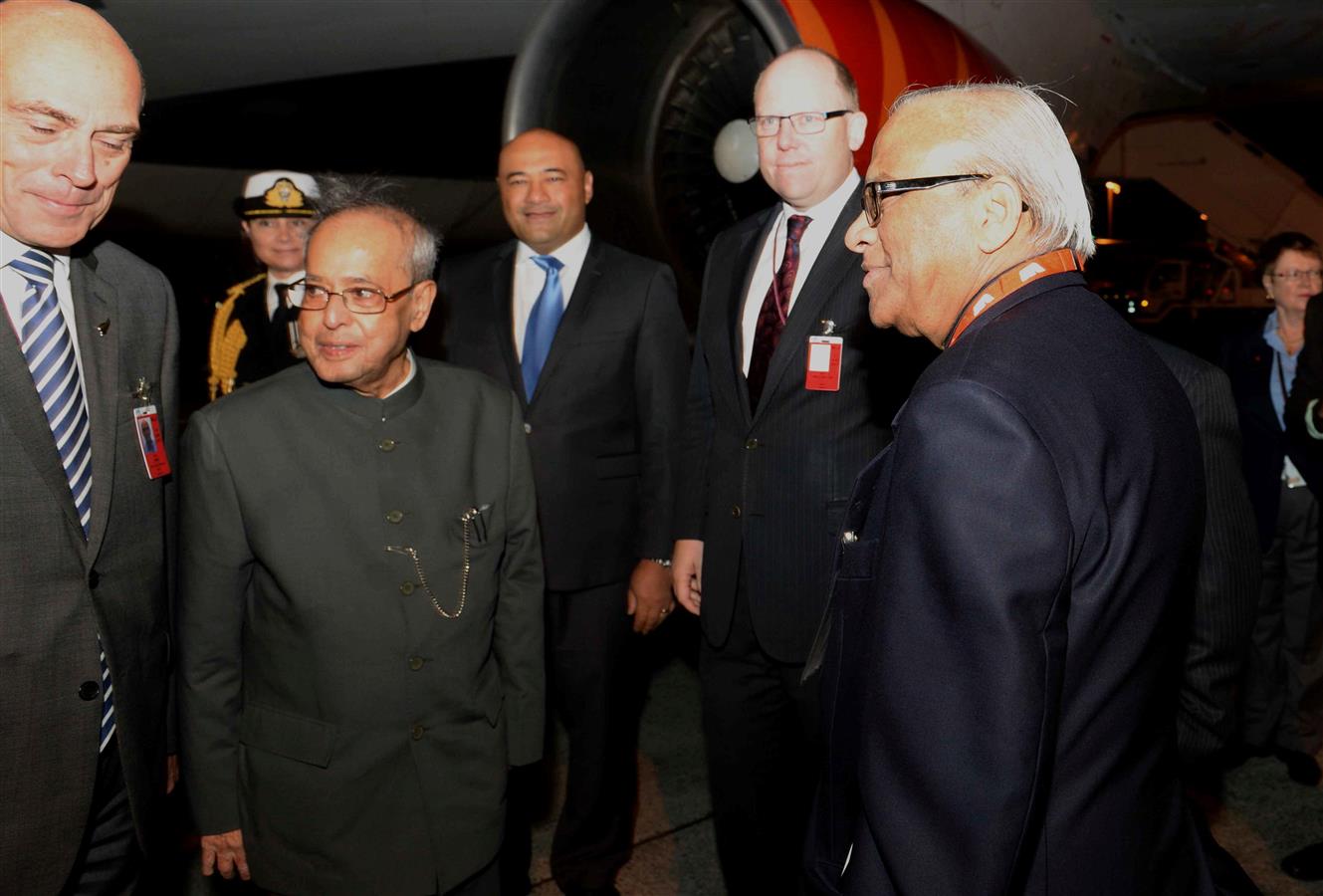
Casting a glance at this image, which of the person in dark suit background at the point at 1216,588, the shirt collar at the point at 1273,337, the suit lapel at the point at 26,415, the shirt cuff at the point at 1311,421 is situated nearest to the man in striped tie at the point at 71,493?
the suit lapel at the point at 26,415

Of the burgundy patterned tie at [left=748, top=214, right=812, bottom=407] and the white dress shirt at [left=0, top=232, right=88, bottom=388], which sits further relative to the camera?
the burgundy patterned tie at [left=748, top=214, right=812, bottom=407]

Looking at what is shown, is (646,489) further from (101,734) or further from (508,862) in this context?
(101,734)

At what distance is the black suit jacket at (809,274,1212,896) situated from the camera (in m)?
0.85

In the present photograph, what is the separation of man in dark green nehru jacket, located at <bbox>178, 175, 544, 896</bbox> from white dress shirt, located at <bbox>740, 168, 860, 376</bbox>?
28.4 inches

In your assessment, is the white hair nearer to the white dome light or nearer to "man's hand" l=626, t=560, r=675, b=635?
"man's hand" l=626, t=560, r=675, b=635

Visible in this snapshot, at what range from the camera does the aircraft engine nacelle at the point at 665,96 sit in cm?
331

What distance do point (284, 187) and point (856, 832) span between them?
7.54 ft

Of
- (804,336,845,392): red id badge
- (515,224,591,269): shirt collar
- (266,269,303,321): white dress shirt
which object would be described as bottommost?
(804,336,845,392): red id badge

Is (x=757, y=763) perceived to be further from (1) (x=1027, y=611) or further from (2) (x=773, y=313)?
(1) (x=1027, y=611)

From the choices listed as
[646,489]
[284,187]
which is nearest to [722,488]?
[646,489]

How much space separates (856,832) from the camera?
0.98 meters

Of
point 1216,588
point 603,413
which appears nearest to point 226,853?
point 603,413

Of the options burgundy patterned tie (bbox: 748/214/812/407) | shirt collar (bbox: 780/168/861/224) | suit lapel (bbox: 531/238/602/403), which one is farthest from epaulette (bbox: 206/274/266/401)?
shirt collar (bbox: 780/168/861/224)

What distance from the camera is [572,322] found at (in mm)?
2344
